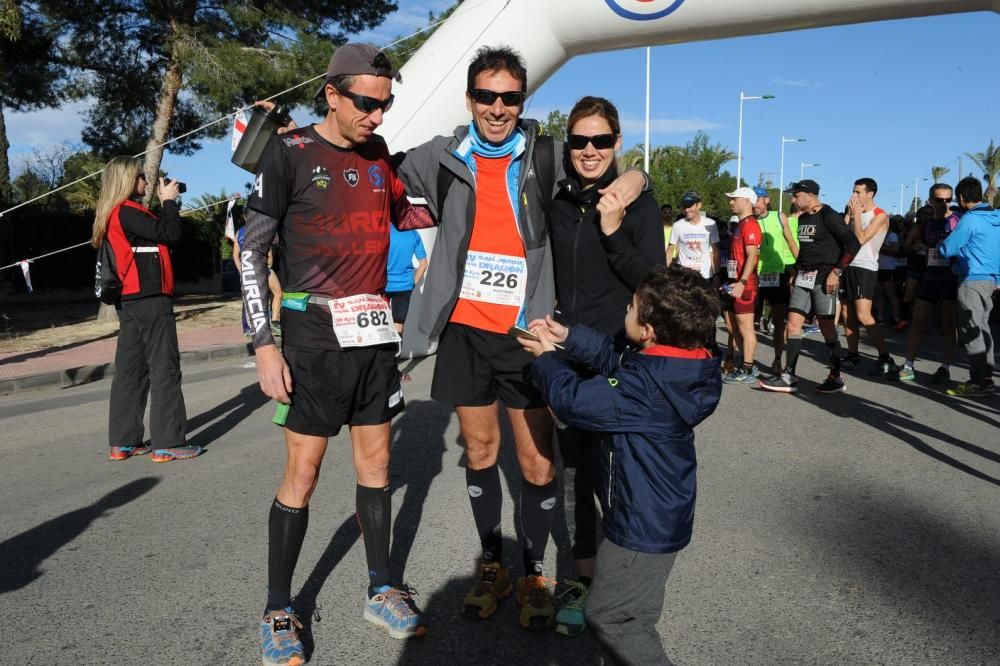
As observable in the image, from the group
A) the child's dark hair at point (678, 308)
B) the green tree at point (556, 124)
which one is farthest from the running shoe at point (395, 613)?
the green tree at point (556, 124)

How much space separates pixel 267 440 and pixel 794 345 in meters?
5.14

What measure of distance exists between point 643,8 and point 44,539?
640 centimetres

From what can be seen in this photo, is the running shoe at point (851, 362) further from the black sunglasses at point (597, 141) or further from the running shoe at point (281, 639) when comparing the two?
the running shoe at point (281, 639)

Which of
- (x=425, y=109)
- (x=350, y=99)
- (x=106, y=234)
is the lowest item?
(x=106, y=234)

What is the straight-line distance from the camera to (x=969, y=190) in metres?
7.07

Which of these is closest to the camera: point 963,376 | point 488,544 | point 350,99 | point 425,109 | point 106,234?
point 350,99

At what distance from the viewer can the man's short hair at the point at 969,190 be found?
7.04m

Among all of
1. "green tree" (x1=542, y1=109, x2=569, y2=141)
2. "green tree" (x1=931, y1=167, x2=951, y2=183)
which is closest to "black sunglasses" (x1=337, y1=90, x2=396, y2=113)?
"green tree" (x1=542, y1=109, x2=569, y2=141)

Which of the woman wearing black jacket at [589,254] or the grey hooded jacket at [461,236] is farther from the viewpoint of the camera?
the grey hooded jacket at [461,236]

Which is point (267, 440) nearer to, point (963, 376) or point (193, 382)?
point (193, 382)

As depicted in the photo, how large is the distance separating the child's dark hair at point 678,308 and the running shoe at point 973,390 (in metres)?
6.21

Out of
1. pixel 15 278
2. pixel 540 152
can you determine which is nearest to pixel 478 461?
pixel 540 152

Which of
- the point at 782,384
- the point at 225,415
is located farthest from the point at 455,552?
the point at 782,384

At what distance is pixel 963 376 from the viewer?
8.70 m
